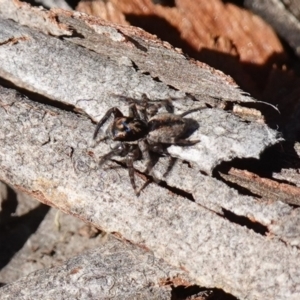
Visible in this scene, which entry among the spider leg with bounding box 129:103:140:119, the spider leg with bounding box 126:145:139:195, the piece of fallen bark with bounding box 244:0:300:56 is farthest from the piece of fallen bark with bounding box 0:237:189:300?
the piece of fallen bark with bounding box 244:0:300:56

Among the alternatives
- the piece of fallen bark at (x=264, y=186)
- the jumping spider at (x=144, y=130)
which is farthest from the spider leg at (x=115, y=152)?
the piece of fallen bark at (x=264, y=186)

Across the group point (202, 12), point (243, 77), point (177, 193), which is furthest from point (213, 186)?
point (202, 12)

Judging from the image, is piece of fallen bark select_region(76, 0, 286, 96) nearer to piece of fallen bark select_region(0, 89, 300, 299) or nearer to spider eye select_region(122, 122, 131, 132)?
spider eye select_region(122, 122, 131, 132)

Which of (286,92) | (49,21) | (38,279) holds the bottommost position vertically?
(38,279)

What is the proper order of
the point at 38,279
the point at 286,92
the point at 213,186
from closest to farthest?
1. the point at 213,186
2. the point at 38,279
3. the point at 286,92

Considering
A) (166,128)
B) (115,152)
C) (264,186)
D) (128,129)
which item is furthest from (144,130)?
(264,186)

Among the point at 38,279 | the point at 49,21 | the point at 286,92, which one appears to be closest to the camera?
the point at 38,279

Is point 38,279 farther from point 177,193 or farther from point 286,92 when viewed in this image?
point 286,92
